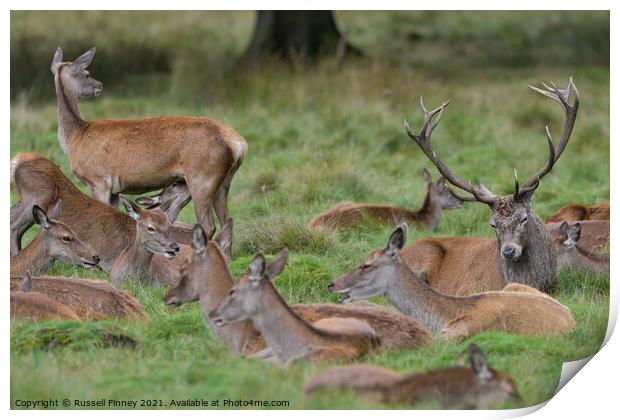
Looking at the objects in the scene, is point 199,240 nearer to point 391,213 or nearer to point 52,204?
point 52,204

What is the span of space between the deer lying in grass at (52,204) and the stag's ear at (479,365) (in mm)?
4056

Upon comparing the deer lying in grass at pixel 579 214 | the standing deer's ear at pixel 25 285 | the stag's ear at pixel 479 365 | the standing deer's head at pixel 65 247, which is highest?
the stag's ear at pixel 479 365

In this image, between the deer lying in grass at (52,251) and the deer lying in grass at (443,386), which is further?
the deer lying in grass at (52,251)

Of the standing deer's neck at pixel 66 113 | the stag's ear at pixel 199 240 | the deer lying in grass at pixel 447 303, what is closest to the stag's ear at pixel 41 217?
the standing deer's neck at pixel 66 113

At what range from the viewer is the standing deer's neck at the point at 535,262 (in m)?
8.59

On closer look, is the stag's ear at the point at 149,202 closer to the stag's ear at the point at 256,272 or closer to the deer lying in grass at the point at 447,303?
the deer lying in grass at the point at 447,303

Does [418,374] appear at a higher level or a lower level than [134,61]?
higher

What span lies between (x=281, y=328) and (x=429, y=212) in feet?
16.5

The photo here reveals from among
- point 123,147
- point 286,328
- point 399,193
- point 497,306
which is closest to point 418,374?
point 286,328

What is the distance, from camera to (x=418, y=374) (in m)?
5.93

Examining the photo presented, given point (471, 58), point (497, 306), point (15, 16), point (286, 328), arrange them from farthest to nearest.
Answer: point (471, 58), point (15, 16), point (497, 306), point (286, 328)

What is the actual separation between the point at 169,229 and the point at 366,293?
1991 mm

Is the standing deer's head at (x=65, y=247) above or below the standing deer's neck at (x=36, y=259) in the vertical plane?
above

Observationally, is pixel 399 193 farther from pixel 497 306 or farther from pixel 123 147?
pixel 497 306
